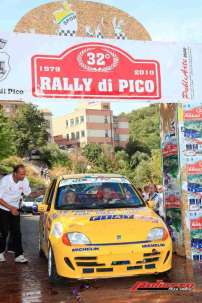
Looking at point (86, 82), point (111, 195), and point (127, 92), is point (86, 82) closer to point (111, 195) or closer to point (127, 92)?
point (127, 92)

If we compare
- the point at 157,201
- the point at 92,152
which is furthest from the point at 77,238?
the point at 92,152

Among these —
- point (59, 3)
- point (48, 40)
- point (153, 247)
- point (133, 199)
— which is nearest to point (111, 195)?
point (133, 199)

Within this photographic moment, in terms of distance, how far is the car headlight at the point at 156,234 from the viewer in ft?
22.5

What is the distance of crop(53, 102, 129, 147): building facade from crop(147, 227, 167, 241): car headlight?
88.1 metres

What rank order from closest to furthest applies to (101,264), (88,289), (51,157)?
1. (101,264)
2. (88,289)
3. (51,157)

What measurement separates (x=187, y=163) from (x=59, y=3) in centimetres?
373

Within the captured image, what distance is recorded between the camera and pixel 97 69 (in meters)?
8.51

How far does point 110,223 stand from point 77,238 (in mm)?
557

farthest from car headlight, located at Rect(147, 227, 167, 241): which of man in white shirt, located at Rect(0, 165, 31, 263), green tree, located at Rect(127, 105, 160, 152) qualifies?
green tree, located at Rect(127, 105, 160, 152)

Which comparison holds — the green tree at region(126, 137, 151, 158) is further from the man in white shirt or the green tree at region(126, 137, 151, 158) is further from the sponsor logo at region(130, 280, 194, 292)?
the sponsor logo at region(130, 280, 194, 292)

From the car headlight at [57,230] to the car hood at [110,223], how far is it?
0.20 ft

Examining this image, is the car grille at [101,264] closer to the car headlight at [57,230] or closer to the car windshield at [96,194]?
the car headlight at [57,230]

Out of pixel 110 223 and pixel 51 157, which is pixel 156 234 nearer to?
pixel 110 223

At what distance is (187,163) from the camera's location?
9.11 m
